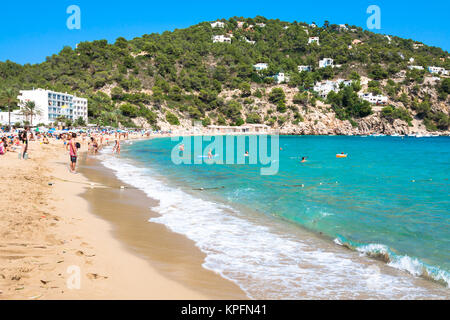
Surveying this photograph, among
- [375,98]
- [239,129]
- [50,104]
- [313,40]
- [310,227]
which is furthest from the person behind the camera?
[313,40]

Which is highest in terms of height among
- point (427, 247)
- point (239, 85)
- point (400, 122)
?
point (239, 85)

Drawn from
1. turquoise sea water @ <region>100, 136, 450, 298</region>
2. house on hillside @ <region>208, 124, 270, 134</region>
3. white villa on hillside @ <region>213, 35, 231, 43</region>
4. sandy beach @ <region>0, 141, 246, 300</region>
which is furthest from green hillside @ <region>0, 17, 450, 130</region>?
sandy beach @ <region>0, 141, 246, 300</region>

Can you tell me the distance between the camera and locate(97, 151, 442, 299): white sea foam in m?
5.49

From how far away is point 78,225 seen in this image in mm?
8359

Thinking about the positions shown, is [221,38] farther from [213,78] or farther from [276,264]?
[276,264]

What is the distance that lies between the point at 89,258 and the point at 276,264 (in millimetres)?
3528

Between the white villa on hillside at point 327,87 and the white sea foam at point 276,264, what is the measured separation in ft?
454

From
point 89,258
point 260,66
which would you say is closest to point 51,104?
point 89,258

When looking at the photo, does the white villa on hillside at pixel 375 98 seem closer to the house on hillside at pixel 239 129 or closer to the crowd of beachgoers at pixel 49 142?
the house on hillside at pixel 239 129

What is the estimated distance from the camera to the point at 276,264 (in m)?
6.64

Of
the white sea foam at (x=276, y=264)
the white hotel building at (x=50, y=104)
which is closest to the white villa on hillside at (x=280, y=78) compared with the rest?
the white hotel building at (x=50, y=104)
